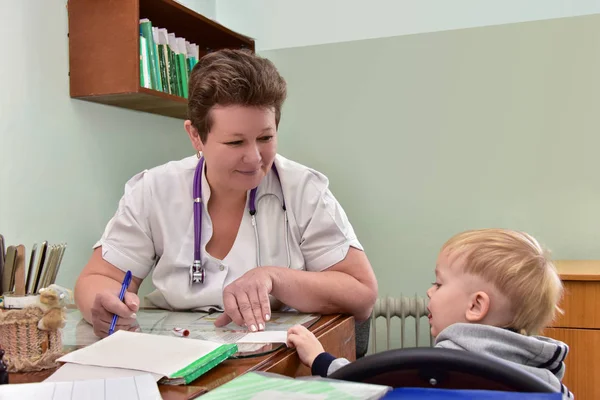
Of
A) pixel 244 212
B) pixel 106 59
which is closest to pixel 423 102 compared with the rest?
pixel 106 59

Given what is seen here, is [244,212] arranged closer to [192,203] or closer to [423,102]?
[192,203]

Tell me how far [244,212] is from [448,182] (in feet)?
5.88

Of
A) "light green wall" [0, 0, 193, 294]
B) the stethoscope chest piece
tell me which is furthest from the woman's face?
"light green wall" [0, 0, 193, 294]

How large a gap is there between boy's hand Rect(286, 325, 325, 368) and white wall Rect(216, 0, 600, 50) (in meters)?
2.47

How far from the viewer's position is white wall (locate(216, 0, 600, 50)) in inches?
118

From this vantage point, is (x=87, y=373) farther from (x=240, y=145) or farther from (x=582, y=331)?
(x=582, y=331)

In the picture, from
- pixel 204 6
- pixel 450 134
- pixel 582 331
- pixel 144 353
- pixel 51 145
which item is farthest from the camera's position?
pixel 204 6

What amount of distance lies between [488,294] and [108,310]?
71cm

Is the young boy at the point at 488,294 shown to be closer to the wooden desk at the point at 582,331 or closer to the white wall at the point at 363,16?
the wooden desk at the point at 582,331

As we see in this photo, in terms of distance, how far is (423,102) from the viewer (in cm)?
310

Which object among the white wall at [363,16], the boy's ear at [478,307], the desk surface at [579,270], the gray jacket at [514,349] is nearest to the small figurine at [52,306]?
the gray jacket at [514,349]

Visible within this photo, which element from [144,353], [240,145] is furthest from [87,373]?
[240,145]

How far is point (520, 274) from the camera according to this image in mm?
1098

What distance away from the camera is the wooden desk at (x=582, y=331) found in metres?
2.41
